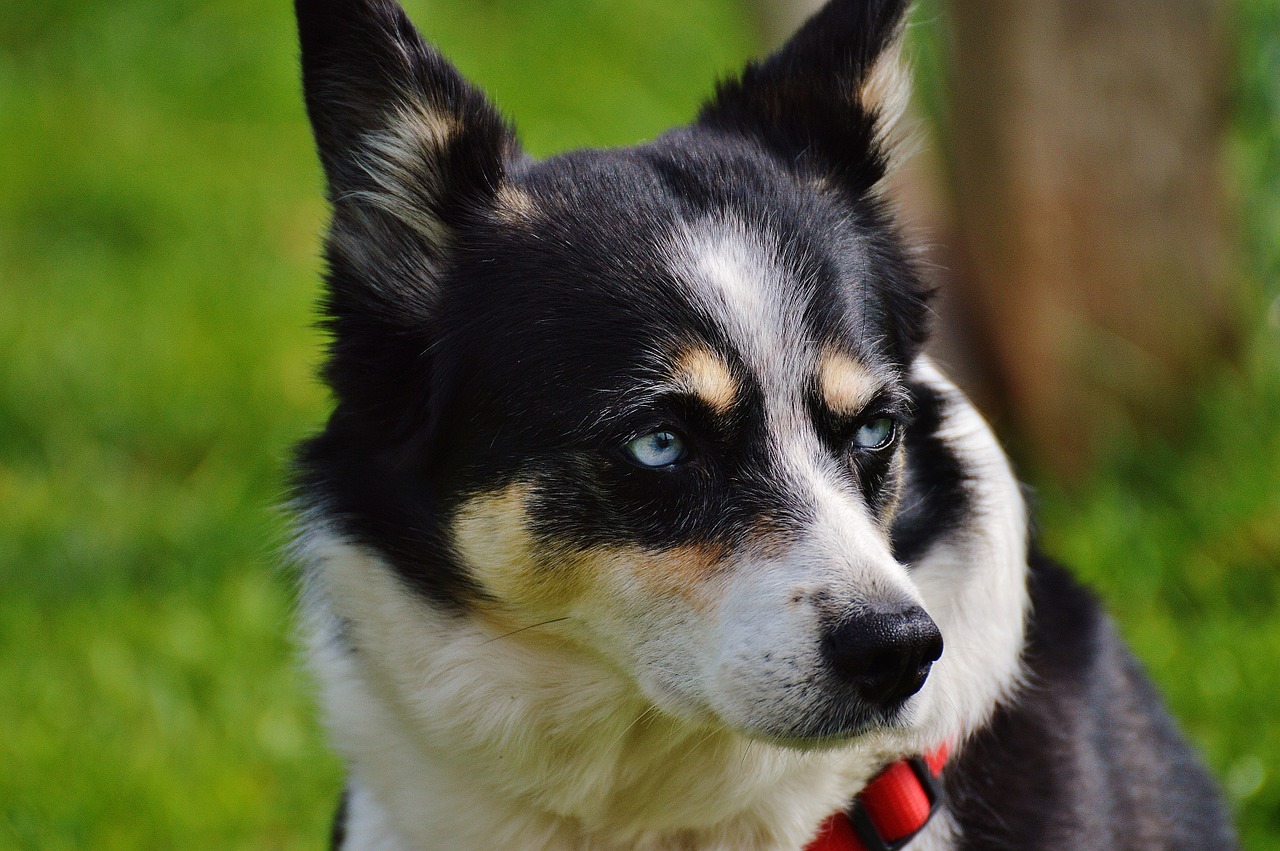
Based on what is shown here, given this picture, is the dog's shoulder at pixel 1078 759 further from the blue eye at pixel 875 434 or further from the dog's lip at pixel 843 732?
the blue eye at pixel 875 434

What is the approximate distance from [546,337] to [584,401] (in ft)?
0.45

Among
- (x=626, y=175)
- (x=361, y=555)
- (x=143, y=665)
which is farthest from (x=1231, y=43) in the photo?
(x=143, y=665)

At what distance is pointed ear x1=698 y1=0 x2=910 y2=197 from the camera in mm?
2596

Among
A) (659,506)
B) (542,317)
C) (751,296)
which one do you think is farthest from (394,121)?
(659,506)

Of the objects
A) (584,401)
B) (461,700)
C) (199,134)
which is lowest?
(461,700)

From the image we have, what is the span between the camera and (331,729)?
2.57 metres

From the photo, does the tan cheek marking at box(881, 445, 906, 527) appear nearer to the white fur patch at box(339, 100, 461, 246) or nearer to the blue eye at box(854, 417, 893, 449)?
the blue eye at box(854, 417, 893, 449)

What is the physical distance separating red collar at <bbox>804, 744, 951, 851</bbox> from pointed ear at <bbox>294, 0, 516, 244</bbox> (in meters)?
1.23

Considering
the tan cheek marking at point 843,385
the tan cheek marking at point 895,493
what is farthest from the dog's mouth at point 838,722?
the tan cheek marking at point 843,385

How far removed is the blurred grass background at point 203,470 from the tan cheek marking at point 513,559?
473 mm

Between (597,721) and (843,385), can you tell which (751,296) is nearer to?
(843,385)

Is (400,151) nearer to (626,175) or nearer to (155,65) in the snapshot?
(626,175)

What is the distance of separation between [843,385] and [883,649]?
47 centimetres

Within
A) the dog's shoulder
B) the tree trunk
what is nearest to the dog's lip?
the dog's shoulder
